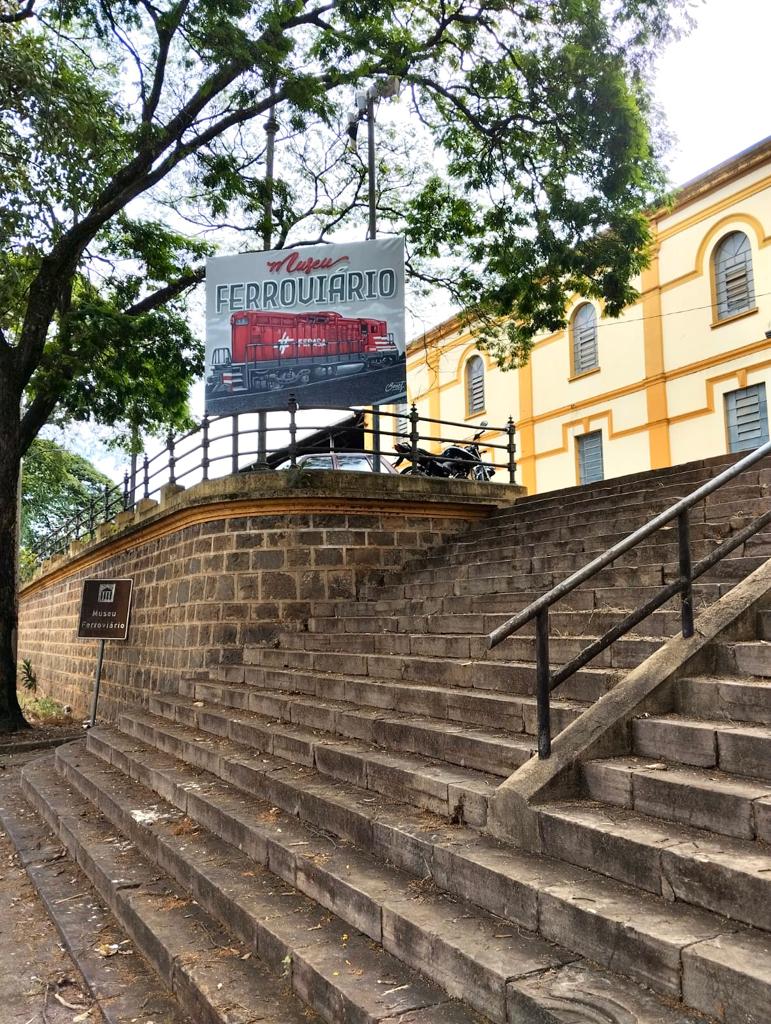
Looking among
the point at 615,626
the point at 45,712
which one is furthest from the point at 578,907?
the point at 45,712

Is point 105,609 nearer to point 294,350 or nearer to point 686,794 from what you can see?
point 294,350

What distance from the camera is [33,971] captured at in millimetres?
4043

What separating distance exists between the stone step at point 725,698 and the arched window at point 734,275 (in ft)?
45.3

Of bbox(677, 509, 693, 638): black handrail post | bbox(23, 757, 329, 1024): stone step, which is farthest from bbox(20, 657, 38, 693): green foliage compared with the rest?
bbox(677, 509, 693, 638): black handrail post

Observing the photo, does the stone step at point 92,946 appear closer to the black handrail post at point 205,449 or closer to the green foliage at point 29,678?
the black handrail post at point 205,449

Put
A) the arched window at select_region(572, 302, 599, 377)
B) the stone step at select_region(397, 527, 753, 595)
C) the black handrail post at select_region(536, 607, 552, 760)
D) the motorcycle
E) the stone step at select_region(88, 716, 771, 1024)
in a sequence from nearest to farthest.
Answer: the stone step at select_region(88, 716, 771, 1024)
the black handrail post at select_region(536, 607, 552, 760)
the stone step at select_region(397, 527, 753, 595)
the motorcycle
the arched window at select_region(572, 302, 599, 377)

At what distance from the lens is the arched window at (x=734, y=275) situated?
1540 centimetres

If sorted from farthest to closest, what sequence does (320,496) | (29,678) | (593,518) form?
1. (29,678)
2. (320,496)
3. (593,518)

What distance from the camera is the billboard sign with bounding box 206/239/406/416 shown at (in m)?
10.0

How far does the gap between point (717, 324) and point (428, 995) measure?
15.7 m

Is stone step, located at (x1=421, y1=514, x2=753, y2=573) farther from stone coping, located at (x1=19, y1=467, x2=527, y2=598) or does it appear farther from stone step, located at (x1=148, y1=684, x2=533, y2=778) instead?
stone step, located at (x1=148, y1=684, x2=533, y2=778)

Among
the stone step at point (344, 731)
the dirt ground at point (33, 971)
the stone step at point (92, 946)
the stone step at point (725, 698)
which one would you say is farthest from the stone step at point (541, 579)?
the dirt ground at point (33, 971)

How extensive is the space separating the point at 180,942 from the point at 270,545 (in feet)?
19.0

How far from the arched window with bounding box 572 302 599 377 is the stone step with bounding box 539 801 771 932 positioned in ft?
55.1
